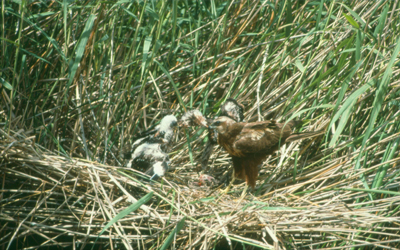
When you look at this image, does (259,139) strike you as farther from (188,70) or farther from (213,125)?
(188,70)

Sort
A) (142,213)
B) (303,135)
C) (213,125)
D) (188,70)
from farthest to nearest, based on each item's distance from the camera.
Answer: (188,70)
(213,125)
(303,135)
(142,213)

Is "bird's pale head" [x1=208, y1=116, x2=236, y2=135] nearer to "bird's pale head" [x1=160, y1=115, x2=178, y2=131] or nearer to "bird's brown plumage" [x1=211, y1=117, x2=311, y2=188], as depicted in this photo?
"bird's brown plumage" [x1=211, y1=117, x2=311, y2=188]

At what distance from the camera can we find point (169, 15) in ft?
8.77

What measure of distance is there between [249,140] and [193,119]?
0.39 meters

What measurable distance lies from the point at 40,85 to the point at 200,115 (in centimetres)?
106

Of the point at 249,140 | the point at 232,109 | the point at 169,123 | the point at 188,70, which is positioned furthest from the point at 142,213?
the point at 188,70

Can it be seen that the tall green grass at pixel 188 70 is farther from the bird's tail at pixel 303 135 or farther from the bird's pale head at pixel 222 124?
the bird's pale head at pixel 222 124

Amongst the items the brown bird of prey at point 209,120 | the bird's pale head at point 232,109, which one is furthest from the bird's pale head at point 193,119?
the bird's pale head at point 232,109

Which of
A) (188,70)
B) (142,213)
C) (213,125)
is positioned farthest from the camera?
(188,70)

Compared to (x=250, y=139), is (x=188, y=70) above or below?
above

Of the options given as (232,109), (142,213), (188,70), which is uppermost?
(188,70)

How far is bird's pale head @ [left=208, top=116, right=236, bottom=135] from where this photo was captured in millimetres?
2727

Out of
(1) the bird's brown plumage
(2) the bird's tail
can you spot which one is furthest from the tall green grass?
(1) the bird's brown plumage

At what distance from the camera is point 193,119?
9.09 ft
